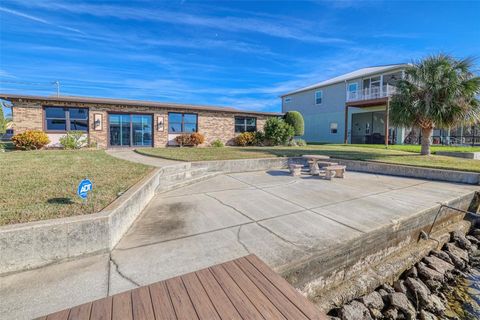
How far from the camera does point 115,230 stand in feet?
10.5

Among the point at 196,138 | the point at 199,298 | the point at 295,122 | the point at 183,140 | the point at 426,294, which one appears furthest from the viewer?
the point at 295,122

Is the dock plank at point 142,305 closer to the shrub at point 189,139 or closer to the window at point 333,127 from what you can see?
the shrub at point 189,139

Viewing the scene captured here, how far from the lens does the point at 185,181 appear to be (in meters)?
7.19

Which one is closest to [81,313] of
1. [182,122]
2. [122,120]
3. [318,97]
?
[122,120]

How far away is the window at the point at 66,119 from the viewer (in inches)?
533

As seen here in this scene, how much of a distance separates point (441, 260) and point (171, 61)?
94.2ft

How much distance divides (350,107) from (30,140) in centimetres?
2539

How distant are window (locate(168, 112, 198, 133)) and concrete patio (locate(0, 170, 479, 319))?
10699mm

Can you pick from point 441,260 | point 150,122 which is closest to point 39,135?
point 150,122

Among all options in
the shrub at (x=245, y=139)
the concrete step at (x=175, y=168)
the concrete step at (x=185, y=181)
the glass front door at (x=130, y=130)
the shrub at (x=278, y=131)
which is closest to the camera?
the concrete step at (x=185, y=181)

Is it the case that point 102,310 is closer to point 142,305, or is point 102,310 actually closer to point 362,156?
point 142,305

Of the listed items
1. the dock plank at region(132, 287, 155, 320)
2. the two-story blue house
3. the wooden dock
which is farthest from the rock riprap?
the two-story blue house

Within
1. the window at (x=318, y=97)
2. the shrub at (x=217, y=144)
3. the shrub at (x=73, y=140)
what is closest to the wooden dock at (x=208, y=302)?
the shrub at (x=73, y=140)

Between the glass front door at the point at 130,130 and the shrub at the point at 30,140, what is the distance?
3.53m
